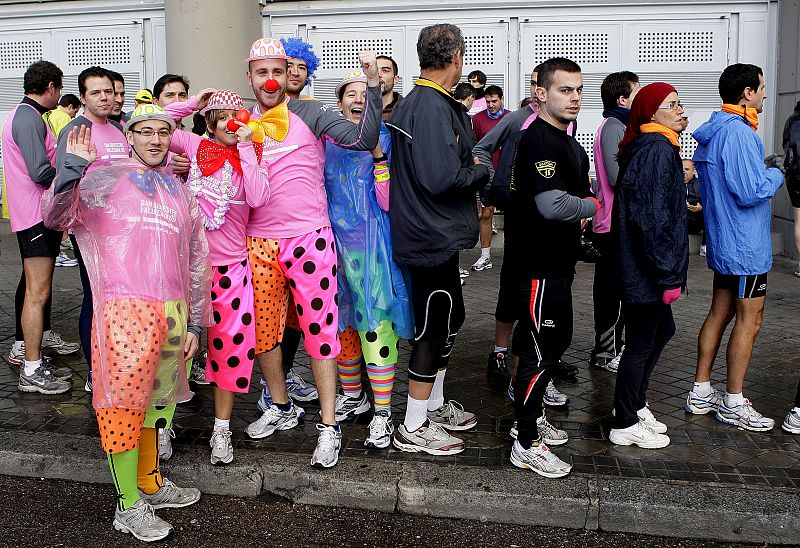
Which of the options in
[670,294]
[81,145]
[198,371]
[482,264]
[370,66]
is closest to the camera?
[81,145]

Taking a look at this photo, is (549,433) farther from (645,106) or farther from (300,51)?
(300,51)

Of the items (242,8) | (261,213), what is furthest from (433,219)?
(242,8)

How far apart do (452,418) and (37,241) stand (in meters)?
3.03

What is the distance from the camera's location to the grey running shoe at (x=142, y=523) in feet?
13.3

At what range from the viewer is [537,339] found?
4.57m

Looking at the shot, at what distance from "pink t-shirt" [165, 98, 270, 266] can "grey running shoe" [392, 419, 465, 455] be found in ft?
4.30

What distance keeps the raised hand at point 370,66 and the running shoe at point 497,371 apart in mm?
2369

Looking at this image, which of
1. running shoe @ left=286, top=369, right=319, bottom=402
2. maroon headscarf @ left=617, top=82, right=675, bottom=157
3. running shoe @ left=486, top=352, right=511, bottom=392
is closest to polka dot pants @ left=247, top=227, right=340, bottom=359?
running shoe @ left=286, top=369, right=319, bottom=402

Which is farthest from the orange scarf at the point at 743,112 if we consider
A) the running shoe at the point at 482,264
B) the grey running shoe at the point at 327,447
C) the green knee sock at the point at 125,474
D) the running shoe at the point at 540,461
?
the running shoe at the point at 482,264

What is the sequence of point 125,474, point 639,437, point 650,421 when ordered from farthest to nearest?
point 650,421, point 639,437, point 125,474

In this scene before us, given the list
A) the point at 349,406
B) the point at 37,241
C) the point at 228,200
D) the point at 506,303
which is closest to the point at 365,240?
the point at 228,200

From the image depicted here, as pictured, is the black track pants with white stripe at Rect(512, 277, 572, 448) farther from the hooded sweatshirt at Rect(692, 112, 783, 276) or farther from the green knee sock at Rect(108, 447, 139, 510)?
the green knee sock at Rect(108, 447, 139, 510)

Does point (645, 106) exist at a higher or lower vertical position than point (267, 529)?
higher

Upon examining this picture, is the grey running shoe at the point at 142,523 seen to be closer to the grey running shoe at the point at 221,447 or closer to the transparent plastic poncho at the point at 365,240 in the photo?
the grey running shoe at the point at 221,447
